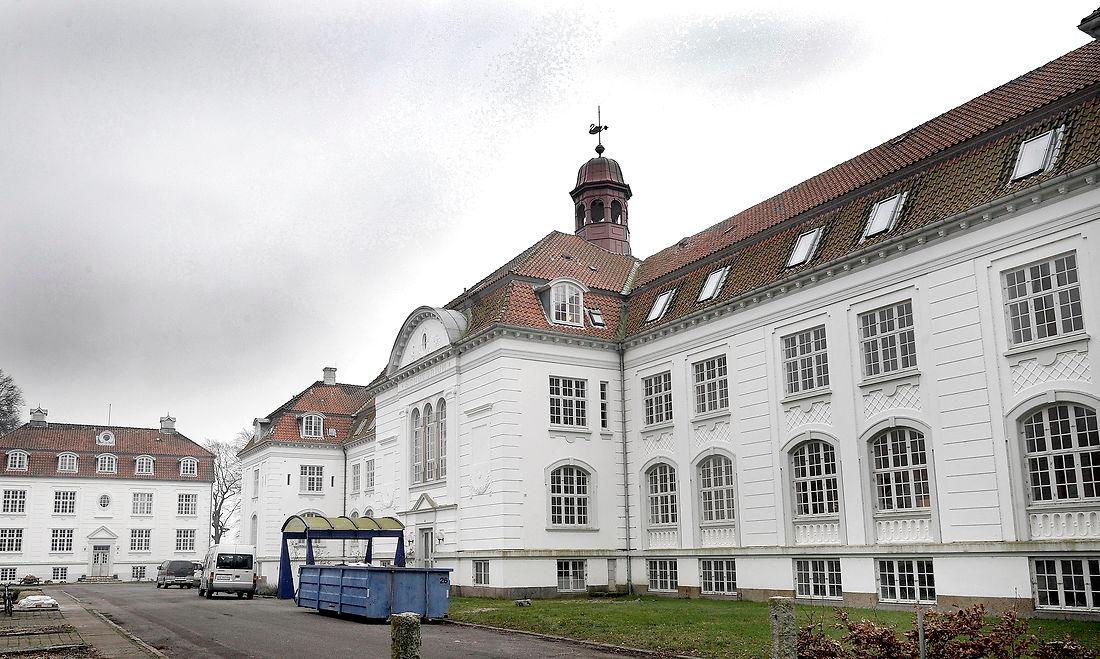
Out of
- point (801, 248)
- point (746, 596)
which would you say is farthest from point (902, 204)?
point (746, 596)

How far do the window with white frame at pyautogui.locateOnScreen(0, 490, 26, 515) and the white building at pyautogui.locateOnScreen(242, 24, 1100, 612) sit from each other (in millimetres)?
38828

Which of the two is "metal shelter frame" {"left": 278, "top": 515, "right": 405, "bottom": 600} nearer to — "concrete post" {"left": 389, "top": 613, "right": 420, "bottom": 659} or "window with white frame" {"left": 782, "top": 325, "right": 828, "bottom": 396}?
"window with white frame" {"left": 782, "top": 325, "right": 828, "bottom": 396}

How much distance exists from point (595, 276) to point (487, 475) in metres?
8.68

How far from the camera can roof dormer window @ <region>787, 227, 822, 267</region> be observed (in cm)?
2516

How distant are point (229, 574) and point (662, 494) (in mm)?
16945

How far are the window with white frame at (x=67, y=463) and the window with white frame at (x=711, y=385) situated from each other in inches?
2136

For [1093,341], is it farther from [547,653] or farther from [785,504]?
[547,653]

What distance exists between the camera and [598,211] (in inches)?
1655

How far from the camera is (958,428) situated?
20250 mm

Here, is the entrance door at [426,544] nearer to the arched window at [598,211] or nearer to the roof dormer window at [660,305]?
the roof dormer window at [660,305]

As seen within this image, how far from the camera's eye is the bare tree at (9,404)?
74250 millimetres

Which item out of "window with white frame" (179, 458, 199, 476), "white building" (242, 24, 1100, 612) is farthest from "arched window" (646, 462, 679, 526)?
"window with white frame" (179, 458, 199, 476)

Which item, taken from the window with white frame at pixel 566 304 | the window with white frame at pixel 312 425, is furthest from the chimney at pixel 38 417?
the window with white frame at pixel 566 304

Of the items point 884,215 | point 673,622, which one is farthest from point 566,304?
point 673,622
